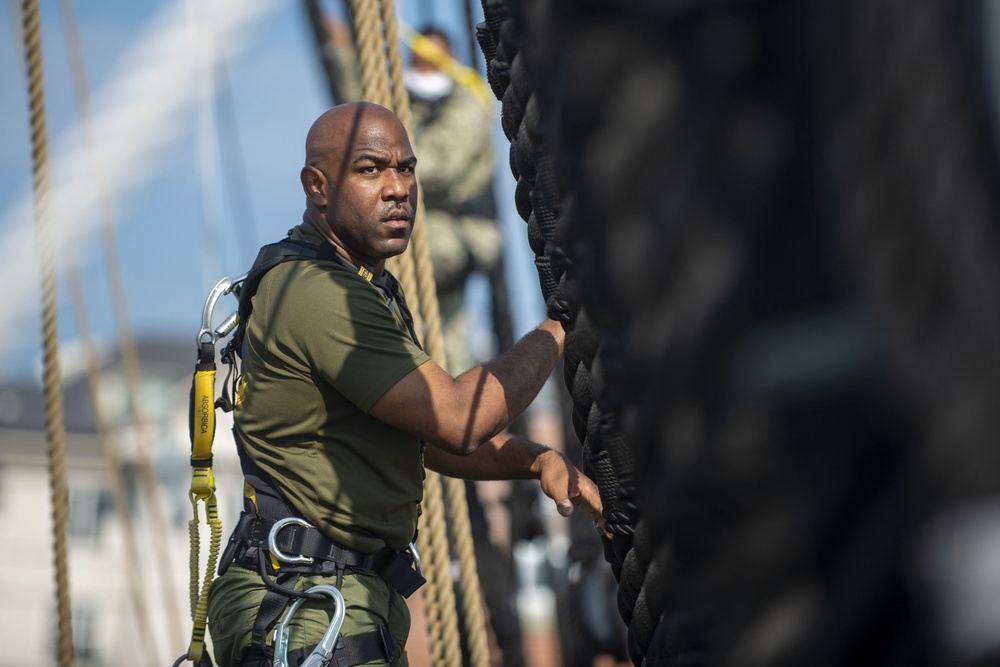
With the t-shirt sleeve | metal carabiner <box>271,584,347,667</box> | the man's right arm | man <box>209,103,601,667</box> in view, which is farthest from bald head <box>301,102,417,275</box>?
metal carabiner <box>271,584,347,667</box>

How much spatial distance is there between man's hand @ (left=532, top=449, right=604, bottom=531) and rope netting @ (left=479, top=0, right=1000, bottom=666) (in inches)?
61.7

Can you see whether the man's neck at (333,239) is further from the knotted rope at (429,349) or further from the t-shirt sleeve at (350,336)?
the knotted rope at (429,349)

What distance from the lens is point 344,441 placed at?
2.26m

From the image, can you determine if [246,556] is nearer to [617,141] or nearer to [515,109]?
[515,109]

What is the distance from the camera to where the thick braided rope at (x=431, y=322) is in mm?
3188

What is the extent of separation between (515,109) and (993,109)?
136cm

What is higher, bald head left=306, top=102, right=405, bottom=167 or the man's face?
bald head left=306, top=102, right=405, bottom=167

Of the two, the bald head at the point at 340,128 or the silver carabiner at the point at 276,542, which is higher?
the bald head at the point at 340,128

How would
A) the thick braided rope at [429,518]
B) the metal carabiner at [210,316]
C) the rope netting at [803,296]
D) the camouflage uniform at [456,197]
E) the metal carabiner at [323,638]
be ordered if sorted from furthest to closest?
the camouflage uniform at [456,197]
the thick braided rope at [429,518]
the metal carabiner at [210,316]
the metal carabiner at [323,638]
the rope netting at [803,296]

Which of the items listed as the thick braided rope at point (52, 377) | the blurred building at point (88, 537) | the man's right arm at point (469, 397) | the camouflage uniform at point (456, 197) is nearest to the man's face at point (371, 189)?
the man's right arm at point (469, 397)

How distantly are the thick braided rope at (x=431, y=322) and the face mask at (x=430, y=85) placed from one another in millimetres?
3103

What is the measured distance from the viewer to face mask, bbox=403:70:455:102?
646 centimetres

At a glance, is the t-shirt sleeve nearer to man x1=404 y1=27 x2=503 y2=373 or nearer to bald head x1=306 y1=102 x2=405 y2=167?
bald head x1=306 y1=102 x2=405 y2=167

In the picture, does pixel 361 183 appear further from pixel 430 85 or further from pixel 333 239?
pixel 430 85
